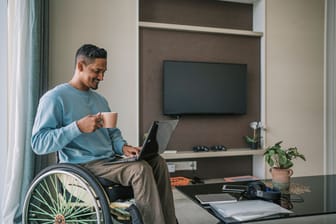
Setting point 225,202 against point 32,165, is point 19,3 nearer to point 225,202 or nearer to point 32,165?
point 32,165

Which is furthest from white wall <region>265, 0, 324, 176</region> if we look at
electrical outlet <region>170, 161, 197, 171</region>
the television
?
electrical outlet <region>170, 161, 197, 171</region>

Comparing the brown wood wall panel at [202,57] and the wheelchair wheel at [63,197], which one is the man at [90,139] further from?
the brown wood wall panel at [202,57]

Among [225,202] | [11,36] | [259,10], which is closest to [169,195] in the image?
[225,202]

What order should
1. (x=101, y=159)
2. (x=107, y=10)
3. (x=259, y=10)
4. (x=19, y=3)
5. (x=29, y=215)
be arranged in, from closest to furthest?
(x=29, y=215) → (x=101, y=159) → (x=19, y=3) → (x=107, y=10) → (x=259, y=10)

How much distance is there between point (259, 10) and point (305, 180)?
2165 millimetres

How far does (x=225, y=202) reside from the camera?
1.55 metres

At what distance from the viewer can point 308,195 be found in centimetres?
171

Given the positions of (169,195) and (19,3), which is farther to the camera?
(19,3)

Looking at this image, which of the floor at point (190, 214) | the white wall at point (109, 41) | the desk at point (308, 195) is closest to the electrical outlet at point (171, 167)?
the floor at point (190, 214)

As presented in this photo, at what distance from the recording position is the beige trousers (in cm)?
123

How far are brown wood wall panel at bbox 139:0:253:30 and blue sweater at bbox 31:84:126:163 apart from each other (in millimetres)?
1788

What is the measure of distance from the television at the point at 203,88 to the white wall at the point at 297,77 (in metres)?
0.40

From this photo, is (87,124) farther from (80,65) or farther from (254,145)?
(254,145)

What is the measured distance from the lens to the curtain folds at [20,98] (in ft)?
6.54
